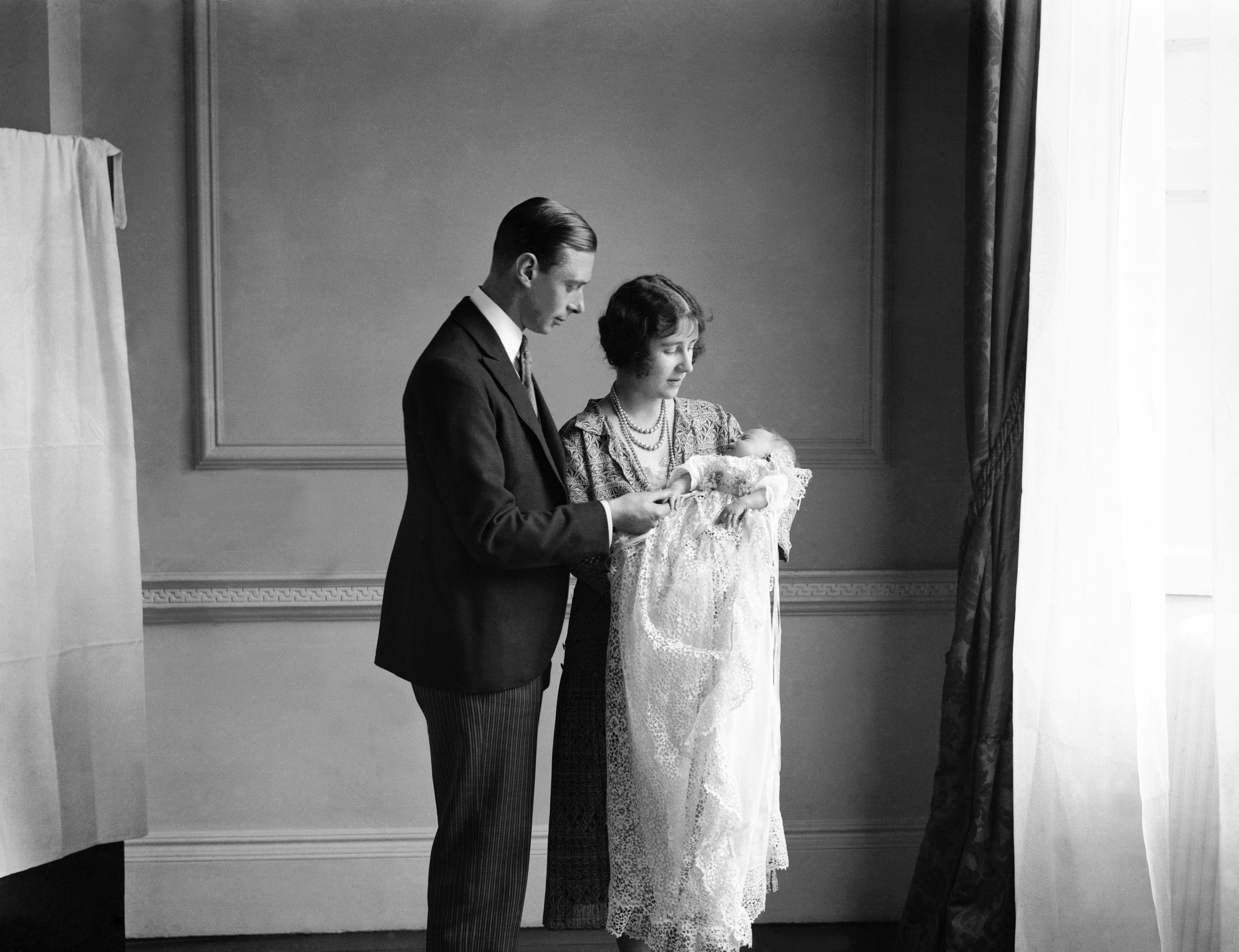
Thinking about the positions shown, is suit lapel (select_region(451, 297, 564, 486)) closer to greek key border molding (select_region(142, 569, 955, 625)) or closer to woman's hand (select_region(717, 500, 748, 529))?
woman's hand (select_region(717, 500, 748, 529))

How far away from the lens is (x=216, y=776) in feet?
8.77

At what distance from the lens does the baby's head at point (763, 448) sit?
1962mm

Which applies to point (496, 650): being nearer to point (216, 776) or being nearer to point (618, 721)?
point (618, 721)

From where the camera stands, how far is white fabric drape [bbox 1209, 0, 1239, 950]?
1.58 meters

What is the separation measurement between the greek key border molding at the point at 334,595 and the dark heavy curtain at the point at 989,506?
40 cm

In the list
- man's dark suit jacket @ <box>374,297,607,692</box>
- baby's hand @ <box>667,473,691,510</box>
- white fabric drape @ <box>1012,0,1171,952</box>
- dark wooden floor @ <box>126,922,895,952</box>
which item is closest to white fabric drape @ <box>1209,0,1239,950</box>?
white fabric drape @ <box>1012,0,1171,952</box>

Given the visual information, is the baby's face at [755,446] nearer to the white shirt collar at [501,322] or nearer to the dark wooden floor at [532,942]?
the white shirt collar at [501,322]

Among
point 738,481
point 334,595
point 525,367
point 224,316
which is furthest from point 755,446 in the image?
point 224,316

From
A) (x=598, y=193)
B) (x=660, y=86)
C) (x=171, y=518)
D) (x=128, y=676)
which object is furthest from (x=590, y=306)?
(x=128, y=676)

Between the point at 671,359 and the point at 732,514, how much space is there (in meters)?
0.30

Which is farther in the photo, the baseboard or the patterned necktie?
the baseboard

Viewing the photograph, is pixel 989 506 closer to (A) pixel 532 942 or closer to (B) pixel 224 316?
(A) pixel 532 942

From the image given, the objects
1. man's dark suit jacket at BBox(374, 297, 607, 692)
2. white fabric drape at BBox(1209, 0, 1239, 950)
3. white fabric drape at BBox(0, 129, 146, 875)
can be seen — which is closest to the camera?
white fabric drape at BBox(1209, 0, 1239, 950)

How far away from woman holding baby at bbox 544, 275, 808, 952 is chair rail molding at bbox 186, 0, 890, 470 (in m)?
0.77
